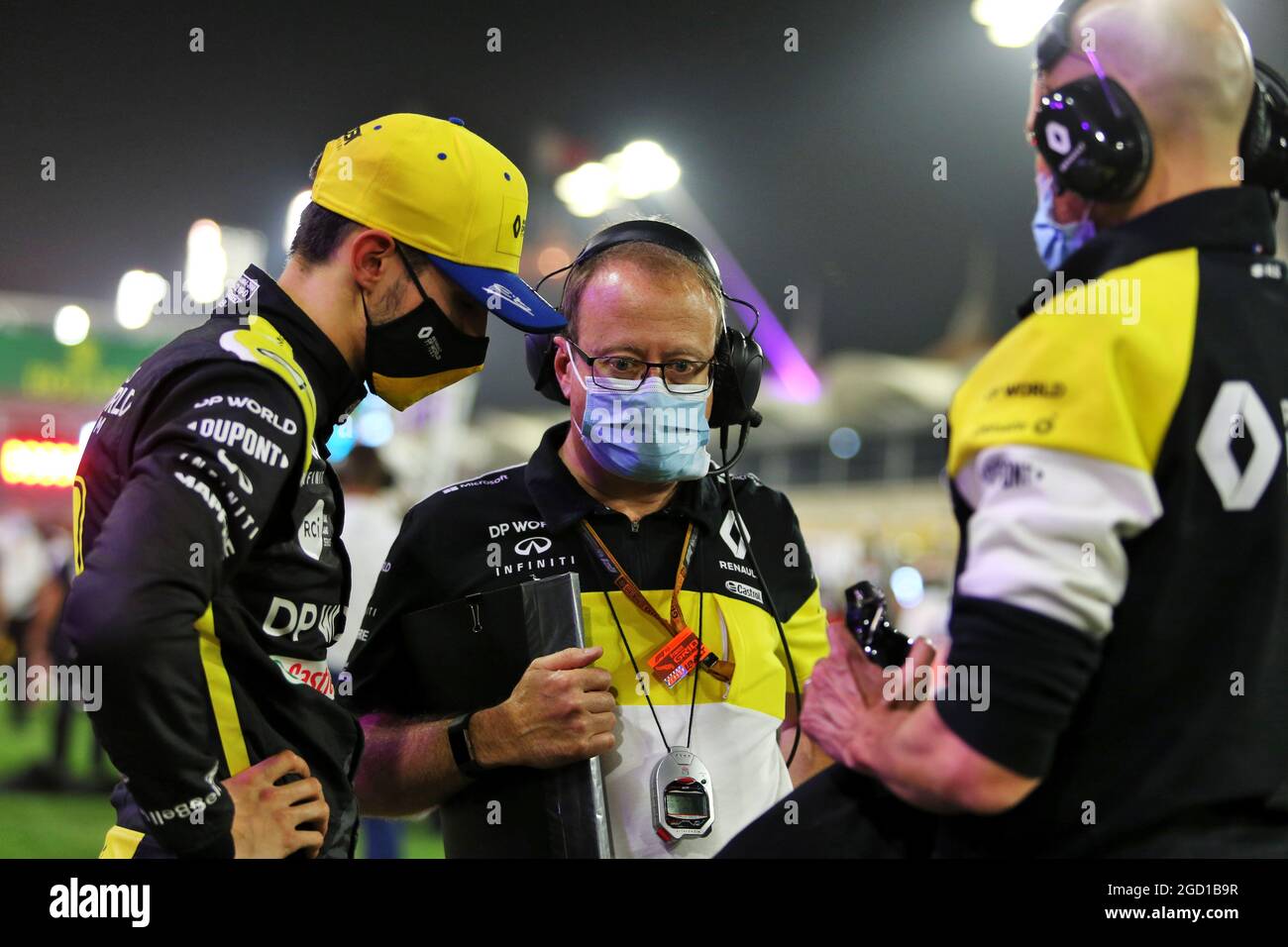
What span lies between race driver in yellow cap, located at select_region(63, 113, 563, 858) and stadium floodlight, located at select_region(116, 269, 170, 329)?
1535 cm

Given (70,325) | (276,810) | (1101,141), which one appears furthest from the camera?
(70,325)

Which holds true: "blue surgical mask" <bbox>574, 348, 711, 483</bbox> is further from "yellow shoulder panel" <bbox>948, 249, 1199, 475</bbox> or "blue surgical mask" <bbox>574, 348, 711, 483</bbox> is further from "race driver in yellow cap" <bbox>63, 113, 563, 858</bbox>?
"yellow shoulder panel" <bbox>948, 249, 1199, 475</bbox>

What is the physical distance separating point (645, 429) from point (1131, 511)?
141 cm

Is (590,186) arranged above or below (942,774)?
above

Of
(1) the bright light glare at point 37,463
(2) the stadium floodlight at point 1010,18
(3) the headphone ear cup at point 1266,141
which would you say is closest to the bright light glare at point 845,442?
(1) the bright light glare at point 37,463

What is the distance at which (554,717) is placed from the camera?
2398 mm

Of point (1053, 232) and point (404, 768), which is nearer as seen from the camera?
point (1053, 232)

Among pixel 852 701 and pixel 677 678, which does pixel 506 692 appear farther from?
pixel 852 701

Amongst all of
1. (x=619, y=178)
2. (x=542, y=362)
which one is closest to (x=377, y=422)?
(x=619, y=178)

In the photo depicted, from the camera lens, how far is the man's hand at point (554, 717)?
2.40 metres

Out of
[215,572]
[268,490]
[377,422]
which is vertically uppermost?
[377,422]

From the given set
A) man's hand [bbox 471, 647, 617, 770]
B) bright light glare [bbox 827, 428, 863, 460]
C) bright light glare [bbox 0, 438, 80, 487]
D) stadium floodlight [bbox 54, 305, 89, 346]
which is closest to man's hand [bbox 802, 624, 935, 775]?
man's hand [bbox 471, 647, 617, 770]
